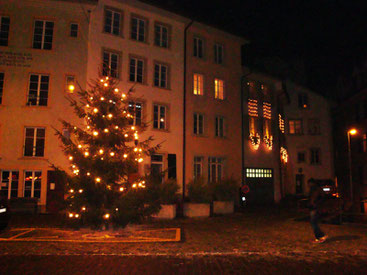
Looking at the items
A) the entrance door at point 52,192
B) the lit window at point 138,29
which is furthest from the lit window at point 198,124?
the entrance door at point 52,192

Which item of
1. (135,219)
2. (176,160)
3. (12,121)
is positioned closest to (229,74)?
(176,160)

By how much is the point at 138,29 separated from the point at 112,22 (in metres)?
1.72

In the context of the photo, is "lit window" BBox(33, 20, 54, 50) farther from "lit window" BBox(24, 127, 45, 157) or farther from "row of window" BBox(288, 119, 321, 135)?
"row of window" BBox(288, 119, 321, 135)

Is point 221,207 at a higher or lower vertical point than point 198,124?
lower

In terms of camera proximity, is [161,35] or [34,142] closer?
[34,142]

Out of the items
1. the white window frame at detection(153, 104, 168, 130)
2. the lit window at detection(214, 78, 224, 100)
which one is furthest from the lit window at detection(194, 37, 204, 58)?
the white window frame at detection(153, 104, 168, 130)

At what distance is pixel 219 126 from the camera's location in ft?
80.4

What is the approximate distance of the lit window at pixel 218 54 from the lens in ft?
82.0

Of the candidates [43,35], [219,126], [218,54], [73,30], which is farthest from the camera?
[218,54]

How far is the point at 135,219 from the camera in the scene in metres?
11.3

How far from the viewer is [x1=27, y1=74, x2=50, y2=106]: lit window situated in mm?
18781

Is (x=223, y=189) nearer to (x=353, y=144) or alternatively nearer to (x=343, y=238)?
(x=343, y=238)

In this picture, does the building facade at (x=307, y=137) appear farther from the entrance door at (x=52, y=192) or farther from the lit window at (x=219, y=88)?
the entrance door at (x=52, y=192)

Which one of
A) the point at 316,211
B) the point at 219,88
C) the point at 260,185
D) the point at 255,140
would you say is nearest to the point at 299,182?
the point at 260,185
